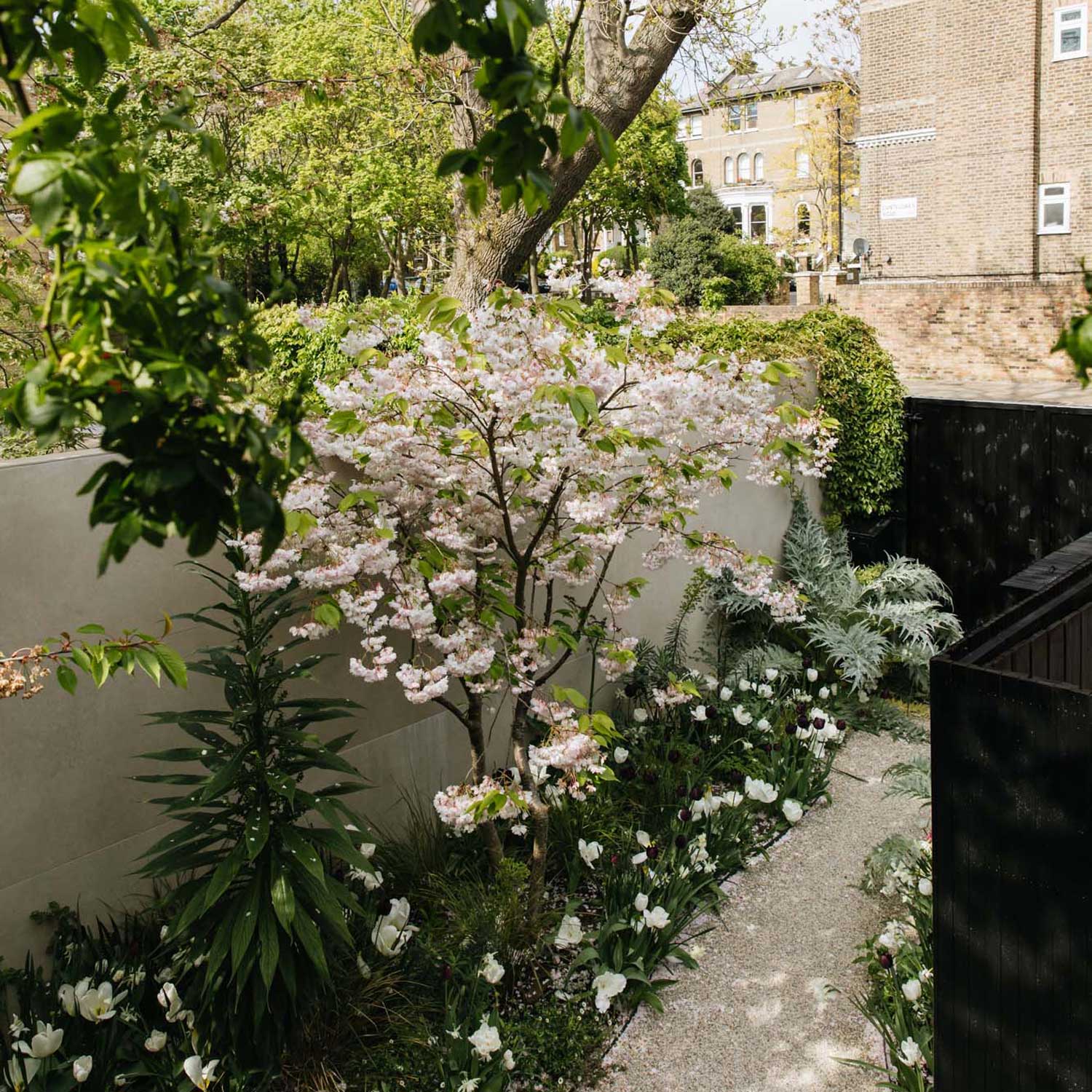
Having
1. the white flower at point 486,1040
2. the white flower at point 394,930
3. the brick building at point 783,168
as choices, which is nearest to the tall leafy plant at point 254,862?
the white flower at point 394,930

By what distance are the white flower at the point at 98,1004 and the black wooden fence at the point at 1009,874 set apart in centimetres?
234

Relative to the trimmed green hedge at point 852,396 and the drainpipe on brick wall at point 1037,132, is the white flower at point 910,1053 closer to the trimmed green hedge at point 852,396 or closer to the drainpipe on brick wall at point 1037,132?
the trimmed green hedge at point 852,396

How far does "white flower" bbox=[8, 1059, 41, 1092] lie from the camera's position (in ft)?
9.33

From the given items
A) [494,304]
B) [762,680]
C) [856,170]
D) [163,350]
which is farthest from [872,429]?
[856,170]

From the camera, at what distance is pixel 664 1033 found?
366 centimetres

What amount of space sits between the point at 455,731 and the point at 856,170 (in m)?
29.9

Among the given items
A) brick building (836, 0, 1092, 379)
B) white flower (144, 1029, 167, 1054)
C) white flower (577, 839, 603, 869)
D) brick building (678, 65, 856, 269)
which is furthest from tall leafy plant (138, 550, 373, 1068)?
brick building (678, 65, 856, 269)

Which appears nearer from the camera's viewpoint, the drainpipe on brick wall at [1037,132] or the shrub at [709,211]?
the drainpipe on brick wall at [1037,132]

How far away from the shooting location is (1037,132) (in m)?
17.3

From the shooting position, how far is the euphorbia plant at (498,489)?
346 cm

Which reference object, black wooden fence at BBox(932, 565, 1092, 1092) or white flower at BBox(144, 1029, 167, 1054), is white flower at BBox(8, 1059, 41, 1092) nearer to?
white flower at BBox(144, 1029, 167, 1054)

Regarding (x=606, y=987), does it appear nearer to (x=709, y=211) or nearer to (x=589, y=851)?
(x=589, y=851)

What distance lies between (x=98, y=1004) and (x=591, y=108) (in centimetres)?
555

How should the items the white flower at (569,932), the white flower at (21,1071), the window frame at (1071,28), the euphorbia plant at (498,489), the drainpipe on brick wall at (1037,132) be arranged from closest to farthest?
1. the white flower at (21,1071)
2. the euphorbia plant at (498,489)
3. the white flower at (569,932)
4. the window frame at (1071,28)
5. the drainpipe on brick wall at (1037,132)
